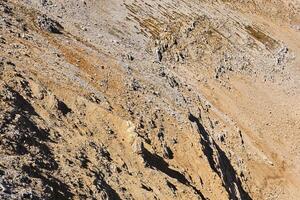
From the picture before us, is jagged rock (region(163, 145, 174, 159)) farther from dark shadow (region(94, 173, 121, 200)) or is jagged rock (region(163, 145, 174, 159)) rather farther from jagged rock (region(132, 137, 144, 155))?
dark shadow (region(94, 173, 121, 200))

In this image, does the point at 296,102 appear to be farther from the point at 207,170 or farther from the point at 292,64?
the point at 207,170

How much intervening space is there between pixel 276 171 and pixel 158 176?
55.4 ft

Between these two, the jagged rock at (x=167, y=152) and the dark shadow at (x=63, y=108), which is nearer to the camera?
the dark shadow at (x=63, y=108)

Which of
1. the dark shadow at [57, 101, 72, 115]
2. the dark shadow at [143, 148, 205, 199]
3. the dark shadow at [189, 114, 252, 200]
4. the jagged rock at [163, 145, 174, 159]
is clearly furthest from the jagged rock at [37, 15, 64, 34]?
the dark shadow at [143, 148, 205, 199]

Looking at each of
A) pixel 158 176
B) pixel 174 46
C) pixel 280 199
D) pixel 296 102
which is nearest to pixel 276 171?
pixel 280 199

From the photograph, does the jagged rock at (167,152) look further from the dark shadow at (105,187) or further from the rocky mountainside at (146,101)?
the dark shadow at (105,187)

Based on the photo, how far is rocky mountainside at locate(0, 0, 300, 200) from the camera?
714 inches

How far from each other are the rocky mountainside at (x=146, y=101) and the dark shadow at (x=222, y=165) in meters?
0.14

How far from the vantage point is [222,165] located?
102 ft

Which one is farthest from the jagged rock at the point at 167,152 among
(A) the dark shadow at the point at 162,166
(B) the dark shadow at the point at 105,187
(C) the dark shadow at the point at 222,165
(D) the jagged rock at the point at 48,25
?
(D) the jagged rock at the point at 48,25

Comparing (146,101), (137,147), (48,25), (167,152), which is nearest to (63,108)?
(137,147)

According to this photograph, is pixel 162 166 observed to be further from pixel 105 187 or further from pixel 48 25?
pixel 48 25

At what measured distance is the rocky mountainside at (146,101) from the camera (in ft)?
59.5

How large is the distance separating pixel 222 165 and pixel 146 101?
6770 millimetres
